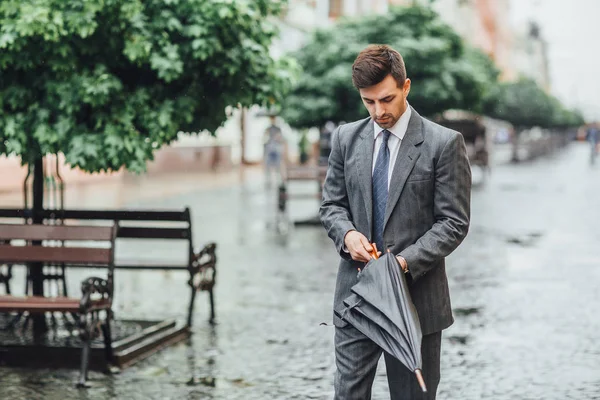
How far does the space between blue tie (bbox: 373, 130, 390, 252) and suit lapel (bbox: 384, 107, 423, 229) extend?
43 mm

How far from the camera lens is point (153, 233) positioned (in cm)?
848

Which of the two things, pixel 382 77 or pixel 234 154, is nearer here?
pixel 382 77

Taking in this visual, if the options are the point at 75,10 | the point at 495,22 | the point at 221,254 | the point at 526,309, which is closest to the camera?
the point at 75,10

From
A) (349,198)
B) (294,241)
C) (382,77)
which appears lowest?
(294,241)

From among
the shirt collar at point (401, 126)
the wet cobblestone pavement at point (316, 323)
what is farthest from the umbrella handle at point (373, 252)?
the wet cobblestone pavement at point (316, 323)

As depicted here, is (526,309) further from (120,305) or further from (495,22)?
(495,22)

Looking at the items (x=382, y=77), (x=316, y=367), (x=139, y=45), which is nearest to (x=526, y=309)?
(x=316, y=367)

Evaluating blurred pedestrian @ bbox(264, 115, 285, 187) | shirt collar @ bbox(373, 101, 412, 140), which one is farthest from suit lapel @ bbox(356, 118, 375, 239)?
blurred pedestrian @ bbox(264, 115, 285, 187)

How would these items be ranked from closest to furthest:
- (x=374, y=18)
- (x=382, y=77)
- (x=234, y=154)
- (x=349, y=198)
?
(x=382, y=77) < (x=349, y=198) < (x=374, y=18) < (x=234, y=154)

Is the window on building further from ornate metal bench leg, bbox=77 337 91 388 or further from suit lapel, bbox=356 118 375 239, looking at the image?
suit lapel, bbox=356 118 375 239

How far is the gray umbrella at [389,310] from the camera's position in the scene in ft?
12.3

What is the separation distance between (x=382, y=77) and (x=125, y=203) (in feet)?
61.5

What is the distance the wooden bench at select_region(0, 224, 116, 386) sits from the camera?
6.80 m

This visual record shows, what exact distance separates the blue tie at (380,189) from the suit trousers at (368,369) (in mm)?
362
